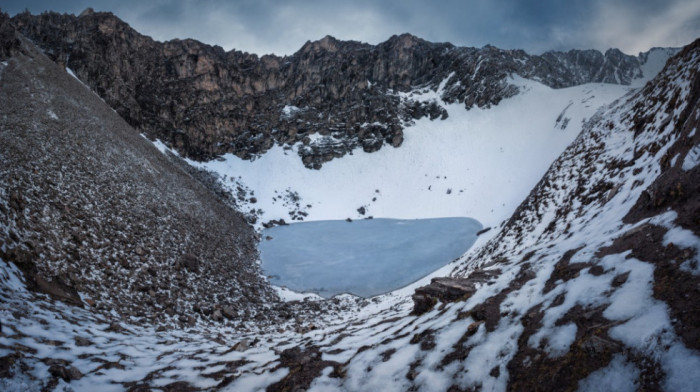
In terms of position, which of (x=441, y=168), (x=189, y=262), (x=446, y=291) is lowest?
(x=446, y=291)

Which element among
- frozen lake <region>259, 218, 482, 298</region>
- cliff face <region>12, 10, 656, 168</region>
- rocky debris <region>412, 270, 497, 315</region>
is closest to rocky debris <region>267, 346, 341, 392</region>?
rocky debris <region>412, 270, 497, 315</region>

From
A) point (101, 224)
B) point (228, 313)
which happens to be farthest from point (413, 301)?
point (101, 224)

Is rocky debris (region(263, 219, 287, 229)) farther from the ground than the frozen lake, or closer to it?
farther from the ground

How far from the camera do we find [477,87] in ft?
192

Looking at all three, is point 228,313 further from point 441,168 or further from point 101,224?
point 441,168

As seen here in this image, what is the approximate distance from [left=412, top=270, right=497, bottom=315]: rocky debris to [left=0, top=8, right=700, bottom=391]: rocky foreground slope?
3 centimetres

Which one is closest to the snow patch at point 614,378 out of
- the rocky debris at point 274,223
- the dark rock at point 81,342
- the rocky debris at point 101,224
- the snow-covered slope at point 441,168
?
the dark rock at point 81,342

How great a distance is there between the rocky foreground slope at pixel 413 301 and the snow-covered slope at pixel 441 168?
23.8 metres

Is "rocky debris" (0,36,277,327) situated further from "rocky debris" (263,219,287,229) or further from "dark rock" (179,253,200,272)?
"rocky debris" (263,219,287,229)

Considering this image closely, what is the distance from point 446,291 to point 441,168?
4416 cm

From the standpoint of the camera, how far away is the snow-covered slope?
3678 cm

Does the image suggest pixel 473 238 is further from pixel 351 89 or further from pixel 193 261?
pixel 351 89

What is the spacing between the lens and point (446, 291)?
19.9 ft

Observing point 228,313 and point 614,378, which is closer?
point 614,378
